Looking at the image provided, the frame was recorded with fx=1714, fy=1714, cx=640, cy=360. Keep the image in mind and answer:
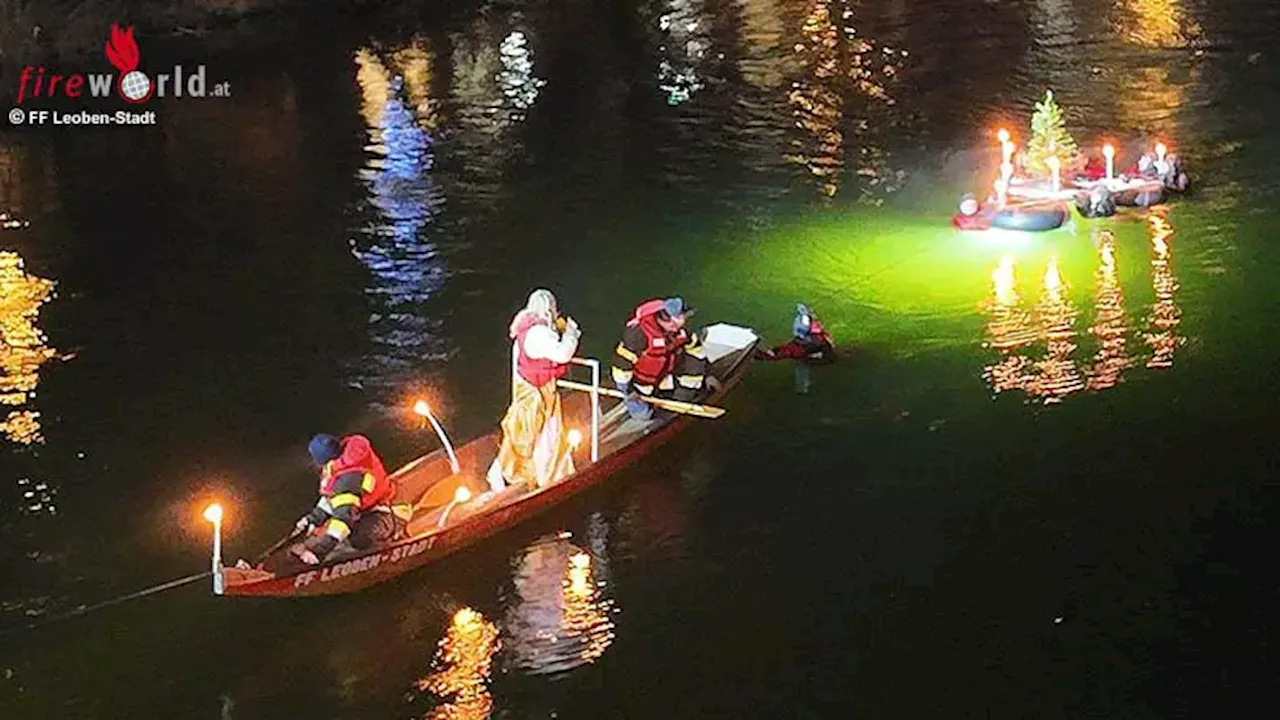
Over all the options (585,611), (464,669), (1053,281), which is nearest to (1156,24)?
(1053,281)

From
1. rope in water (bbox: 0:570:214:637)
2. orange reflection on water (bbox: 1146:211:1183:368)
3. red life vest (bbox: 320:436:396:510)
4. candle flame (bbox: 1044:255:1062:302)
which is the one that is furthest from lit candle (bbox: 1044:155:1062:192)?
rope in water (bbox: 0:570:214:637)

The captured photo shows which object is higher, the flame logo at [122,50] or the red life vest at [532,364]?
the flame logo at [122,50]

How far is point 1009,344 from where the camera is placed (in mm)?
13938

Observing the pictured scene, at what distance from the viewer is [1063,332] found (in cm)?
1412

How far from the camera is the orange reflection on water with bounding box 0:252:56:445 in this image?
42.9 feet

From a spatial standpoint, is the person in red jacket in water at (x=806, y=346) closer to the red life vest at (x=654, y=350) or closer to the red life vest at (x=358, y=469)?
the red life vest at (x=654, y=350)

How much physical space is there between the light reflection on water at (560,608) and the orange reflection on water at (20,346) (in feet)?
14.7

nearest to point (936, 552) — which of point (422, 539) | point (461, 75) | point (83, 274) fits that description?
point (422, 539)

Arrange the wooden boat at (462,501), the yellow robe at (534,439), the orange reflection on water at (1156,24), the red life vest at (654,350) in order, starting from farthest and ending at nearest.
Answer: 1. the orange reflection on water at (1156,24)
2. the red life vest at (654,350)
3. the yellow robe at (534,439)
4. the wooden boat at (462,501)

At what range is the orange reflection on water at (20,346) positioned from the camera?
1309 centimetres

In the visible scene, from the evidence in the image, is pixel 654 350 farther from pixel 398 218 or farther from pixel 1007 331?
pixel 398 218

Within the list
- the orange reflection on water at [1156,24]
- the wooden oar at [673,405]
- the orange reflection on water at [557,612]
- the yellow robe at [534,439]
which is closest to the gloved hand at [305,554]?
the orange reflection on water at [557,612]

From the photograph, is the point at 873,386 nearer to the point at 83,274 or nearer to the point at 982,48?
the point at 83,274

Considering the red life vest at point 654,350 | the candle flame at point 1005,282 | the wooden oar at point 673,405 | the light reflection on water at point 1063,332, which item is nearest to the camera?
the wooden oar at point 673,405
